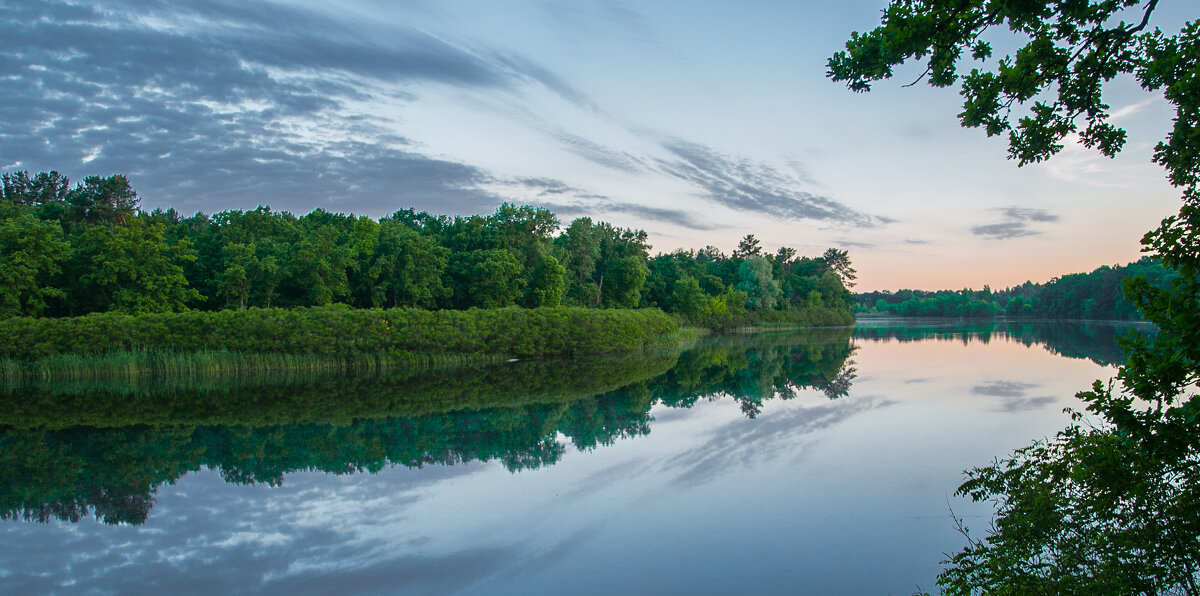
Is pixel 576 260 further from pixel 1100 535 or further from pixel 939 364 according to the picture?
pixel 1100 535

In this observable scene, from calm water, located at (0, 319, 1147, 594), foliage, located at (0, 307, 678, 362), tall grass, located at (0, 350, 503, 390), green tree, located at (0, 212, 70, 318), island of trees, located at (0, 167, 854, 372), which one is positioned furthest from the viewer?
green tree, located at (0, 212, 70, 318)

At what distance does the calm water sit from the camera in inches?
271

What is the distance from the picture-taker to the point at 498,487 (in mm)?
10141

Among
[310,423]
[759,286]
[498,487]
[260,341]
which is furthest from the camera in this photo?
[759,286]

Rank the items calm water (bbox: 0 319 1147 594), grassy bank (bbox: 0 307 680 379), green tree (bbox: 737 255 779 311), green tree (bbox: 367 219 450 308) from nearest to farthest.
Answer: calm water (bbox: 0 319 1147 594), grassy bank (bbox: 0 307 680 379), green tree (bbox: 367 219 450 308), green tree (bbox: 737 255 779 311)

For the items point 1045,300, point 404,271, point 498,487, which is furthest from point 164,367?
point 1045,300

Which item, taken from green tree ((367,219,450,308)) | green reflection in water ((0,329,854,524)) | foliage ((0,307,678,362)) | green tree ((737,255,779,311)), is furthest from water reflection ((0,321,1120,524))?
green tree ((737,255,779,311))

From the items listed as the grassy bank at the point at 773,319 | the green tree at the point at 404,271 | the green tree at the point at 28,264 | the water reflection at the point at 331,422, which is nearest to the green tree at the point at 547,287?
the green tree at the point at 404,271

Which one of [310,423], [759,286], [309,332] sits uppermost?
[759,286]

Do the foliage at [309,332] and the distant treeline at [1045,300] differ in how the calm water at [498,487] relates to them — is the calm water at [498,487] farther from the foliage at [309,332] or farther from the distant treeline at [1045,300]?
the distant treeline at [1045,300]

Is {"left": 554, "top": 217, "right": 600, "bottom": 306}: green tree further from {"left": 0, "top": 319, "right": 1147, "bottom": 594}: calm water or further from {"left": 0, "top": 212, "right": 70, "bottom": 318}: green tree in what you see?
{"left": 0, "top": 319, "right": 1147, "bottom": 594}: calm water

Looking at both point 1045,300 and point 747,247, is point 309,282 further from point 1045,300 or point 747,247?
point 1045,300

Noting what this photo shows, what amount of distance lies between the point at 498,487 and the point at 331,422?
7.63 meters

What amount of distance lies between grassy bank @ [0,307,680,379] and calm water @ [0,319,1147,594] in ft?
13.9
